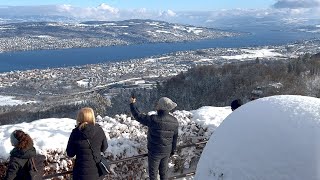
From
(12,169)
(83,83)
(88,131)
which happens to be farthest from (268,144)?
(83,83)

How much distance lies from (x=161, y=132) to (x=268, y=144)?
3.30 metres

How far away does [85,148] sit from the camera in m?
5.90

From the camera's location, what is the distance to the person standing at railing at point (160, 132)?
22.6 feet

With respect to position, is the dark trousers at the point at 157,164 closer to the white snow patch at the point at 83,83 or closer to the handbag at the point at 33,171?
the handbag at the point at 33,171

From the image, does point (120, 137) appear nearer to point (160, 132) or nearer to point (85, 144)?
point (160, 132)

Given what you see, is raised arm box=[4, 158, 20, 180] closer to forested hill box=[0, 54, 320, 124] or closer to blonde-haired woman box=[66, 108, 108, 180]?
blonde-haired woman box=[66, 108, 108, 180]

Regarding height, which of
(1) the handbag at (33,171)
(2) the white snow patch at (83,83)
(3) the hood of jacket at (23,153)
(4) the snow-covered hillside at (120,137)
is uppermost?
(3) the hood of jacket at (23,153)

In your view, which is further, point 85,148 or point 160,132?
point 160,132

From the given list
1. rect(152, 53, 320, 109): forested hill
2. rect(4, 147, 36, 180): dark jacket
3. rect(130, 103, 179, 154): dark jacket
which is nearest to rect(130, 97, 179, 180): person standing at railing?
rect(130, 103, 179, 154): dark jacket

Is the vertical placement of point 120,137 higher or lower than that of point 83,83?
higher

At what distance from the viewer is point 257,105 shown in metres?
4.25

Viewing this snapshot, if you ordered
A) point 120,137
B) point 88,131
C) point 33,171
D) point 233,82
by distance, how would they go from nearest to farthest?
1. point 33,171
2. point 88,131
3. point 120,137
4. point 233,82

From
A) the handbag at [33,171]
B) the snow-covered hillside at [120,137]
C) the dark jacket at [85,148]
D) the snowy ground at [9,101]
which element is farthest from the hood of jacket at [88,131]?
the snowy ground at [9,101]

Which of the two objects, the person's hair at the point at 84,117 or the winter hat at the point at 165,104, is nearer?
the person's hair at the point at 84,117
